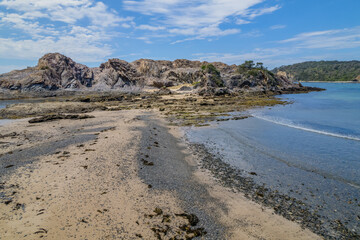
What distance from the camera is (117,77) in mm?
102625

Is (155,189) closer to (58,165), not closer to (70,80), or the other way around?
(58,165)

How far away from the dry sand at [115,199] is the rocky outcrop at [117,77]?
200ft

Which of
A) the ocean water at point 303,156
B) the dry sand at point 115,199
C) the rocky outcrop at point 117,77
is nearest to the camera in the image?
the dry sand at point 115,199

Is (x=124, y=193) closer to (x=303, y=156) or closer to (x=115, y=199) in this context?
(x=115, y=199)

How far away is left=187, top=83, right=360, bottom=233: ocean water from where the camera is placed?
881cm

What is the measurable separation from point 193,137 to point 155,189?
34.1 feet

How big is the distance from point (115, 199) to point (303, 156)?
1259 centimetres

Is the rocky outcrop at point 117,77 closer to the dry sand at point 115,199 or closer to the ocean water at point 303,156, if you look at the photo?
the ocean water at point 303,156

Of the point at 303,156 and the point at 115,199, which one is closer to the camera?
the point at 115,199

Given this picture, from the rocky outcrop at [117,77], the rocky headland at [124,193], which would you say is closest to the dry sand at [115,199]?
the rocky headland at [124,193]

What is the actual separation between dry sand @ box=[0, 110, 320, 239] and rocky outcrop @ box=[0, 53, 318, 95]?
200 ft

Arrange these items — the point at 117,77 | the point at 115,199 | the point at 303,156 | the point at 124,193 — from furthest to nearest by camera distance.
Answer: the point at 117,77 < the point at 303,156 < the point at 124,193 < the point at 115,199

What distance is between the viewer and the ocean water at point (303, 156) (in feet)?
28.9

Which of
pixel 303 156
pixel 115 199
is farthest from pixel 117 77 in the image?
pixel 115 199
